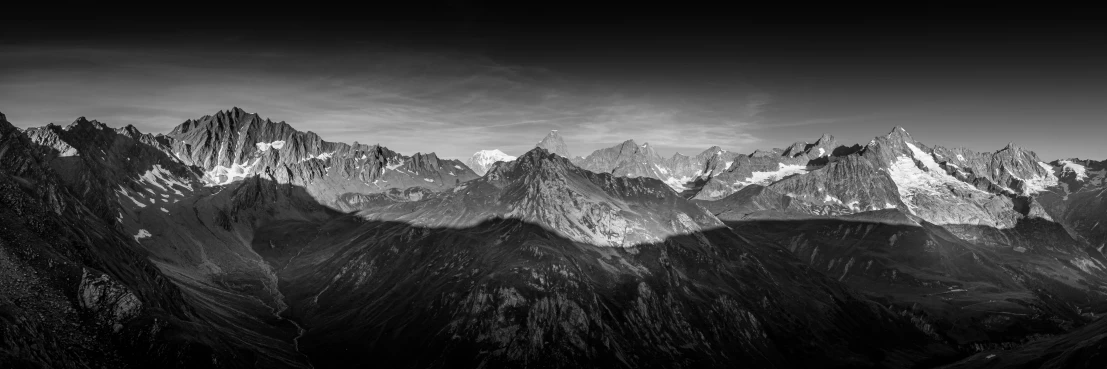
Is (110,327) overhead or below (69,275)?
below

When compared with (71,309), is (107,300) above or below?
above

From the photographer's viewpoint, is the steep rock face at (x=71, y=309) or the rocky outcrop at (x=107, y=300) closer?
the steep rock face at (x=71, y=309)

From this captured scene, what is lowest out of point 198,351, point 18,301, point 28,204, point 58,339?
point 198,351

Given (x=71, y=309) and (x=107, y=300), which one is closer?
(x=71, y=309)

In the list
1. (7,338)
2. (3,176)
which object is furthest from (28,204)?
(7,338)

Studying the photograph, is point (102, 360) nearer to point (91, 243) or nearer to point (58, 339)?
point (58, 339)

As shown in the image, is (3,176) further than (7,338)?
Yes

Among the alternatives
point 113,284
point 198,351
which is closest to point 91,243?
point 113,284

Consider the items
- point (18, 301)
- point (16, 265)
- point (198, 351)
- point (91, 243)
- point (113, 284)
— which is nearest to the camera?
point (18, 301)

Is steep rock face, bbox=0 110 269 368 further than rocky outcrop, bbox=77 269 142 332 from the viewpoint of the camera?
No

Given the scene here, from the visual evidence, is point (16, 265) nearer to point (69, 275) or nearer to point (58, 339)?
point (69, 275)

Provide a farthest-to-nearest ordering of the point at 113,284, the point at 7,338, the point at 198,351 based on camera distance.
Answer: the point at 198,351 < the point at 113,284 < the point at 7,338
